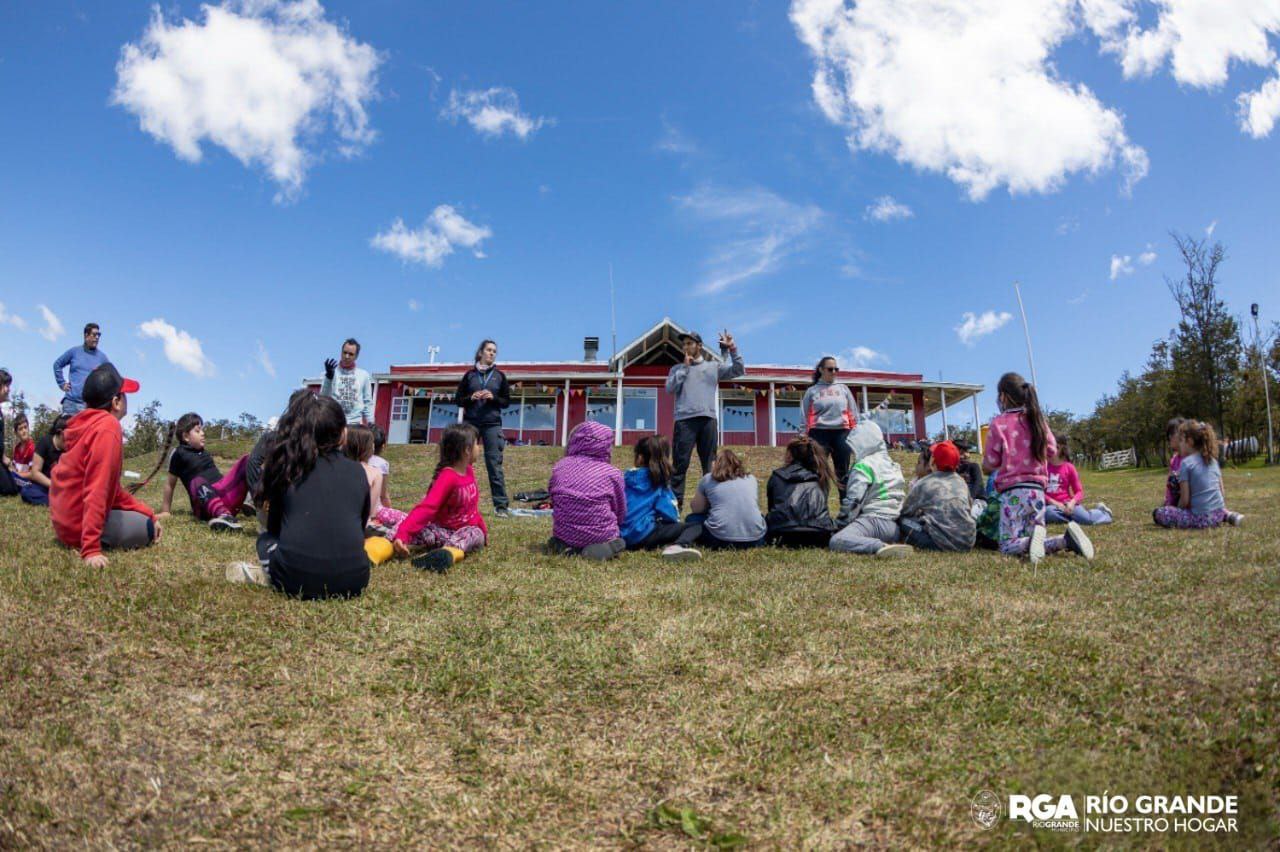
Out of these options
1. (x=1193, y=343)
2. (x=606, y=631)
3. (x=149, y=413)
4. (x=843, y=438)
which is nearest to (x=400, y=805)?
(x=606, y=631)

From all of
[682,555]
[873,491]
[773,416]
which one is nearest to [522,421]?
[773,416]

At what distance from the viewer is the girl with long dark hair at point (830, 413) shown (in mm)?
8703

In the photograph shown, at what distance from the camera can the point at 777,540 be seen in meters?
7.06

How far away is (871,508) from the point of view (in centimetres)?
696

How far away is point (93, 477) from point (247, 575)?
54.8 inches

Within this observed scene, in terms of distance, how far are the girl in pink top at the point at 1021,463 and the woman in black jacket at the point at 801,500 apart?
144cm

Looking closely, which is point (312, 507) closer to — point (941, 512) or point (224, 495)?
point (224, 495)

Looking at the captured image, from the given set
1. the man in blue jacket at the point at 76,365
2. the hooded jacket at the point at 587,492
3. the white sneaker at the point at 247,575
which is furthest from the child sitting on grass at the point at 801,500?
the man in blue jacket at the point at 76,365

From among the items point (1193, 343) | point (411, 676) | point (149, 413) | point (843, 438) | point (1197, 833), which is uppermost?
point (1193, 343)

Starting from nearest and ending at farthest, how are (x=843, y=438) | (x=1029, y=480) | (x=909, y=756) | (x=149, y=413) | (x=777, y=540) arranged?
1. (x=909, y=756)
2. (x=1029, y=480)
3. (x=777, y=540)
4. (x=843, y=438)
5. (x=149, y=413)

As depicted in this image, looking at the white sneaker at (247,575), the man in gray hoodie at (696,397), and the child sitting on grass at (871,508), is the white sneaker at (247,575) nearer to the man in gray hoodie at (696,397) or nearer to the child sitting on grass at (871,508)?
the child sitting on grass at (871,508)

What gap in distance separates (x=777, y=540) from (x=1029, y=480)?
7.19 feet

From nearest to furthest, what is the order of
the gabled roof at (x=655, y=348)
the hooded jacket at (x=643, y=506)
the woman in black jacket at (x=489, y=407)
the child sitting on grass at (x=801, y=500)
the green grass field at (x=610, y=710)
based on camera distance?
the green grass field at (x=610, y=710) < the hooded jacket at (x=643, y=506) < the child sitting on grass at (x=801, y=500) < the woman in black jacket at (x=489, y=407) < the gabled roof at (x=655, y=348)

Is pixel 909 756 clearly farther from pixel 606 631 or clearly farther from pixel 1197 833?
pixel 606 631
